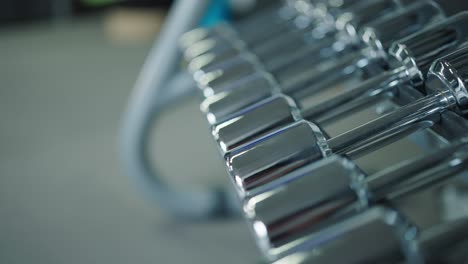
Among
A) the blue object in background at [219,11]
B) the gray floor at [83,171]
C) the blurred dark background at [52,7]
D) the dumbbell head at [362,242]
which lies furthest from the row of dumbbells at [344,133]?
the blurred dark background at [52,7]

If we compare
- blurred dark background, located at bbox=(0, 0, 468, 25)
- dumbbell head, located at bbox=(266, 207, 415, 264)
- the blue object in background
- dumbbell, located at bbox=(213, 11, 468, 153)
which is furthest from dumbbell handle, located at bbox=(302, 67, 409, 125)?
blurred dark background, located at bbox=(0, 0, 468, 25)

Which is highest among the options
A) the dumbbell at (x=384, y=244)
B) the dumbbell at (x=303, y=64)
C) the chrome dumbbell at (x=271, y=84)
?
the dumbbell at (x=303, y=64)

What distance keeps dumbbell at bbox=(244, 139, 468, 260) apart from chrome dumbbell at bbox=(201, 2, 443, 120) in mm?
119

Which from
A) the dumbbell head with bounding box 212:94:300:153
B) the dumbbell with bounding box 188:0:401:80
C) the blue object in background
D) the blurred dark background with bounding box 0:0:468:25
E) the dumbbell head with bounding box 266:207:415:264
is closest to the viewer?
the dumbbell head with bounding box 266:207:415:264

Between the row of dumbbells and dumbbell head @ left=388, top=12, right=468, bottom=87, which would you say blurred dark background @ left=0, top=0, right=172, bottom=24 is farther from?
dumbbell head @ left=388, top=12, right=468, bottom=87

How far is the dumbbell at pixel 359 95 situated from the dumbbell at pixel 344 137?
22 millimetres

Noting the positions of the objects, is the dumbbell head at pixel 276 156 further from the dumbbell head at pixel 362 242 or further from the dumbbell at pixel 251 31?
the dumbbell at pixel 251 31

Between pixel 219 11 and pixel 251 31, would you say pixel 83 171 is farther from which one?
pixel 251 31

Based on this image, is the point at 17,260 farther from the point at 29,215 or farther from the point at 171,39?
the point at 171,39

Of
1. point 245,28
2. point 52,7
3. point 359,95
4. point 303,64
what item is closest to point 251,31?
point 245,28

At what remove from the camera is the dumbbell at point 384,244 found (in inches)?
7.9

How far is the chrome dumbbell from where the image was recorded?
0.36m

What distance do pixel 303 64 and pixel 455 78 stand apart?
0.17 m

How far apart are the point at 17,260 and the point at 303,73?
1113 mm
